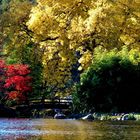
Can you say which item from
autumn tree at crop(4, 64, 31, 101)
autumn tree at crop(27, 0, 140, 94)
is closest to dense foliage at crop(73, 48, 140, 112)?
autumn tree at crop(27, 0, 140, 94)

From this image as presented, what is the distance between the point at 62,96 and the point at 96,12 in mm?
17562

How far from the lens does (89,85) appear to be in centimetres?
4112

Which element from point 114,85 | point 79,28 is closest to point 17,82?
point 79,28

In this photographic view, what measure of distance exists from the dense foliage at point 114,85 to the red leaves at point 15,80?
283 inches

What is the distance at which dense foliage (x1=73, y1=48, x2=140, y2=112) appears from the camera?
4059 centimetres

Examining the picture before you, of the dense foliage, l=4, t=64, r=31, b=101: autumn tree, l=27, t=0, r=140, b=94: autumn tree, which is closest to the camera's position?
the dense foliage

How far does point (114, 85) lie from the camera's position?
133ft

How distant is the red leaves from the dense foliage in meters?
7.20

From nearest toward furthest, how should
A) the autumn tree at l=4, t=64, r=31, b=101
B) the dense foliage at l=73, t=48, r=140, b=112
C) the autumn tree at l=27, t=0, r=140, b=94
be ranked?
the dense foliage at l=73, t=48, r=140, b=112 → the autumn tree at l=27, t=0, r=140, b=94 → the autumn tree at l=4, t=64, r=31, b=101

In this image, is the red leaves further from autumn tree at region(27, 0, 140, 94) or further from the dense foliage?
the dense foliage

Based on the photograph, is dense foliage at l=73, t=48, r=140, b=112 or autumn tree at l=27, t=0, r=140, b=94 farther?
autumn tree at l=27, t=0, r=140, b=94

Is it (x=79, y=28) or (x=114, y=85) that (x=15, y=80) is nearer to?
(x=79, y=28)

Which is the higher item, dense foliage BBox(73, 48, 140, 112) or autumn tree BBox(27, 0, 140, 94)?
autumn tree BBox(27, 0, 140, 94)

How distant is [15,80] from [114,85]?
951 cm
